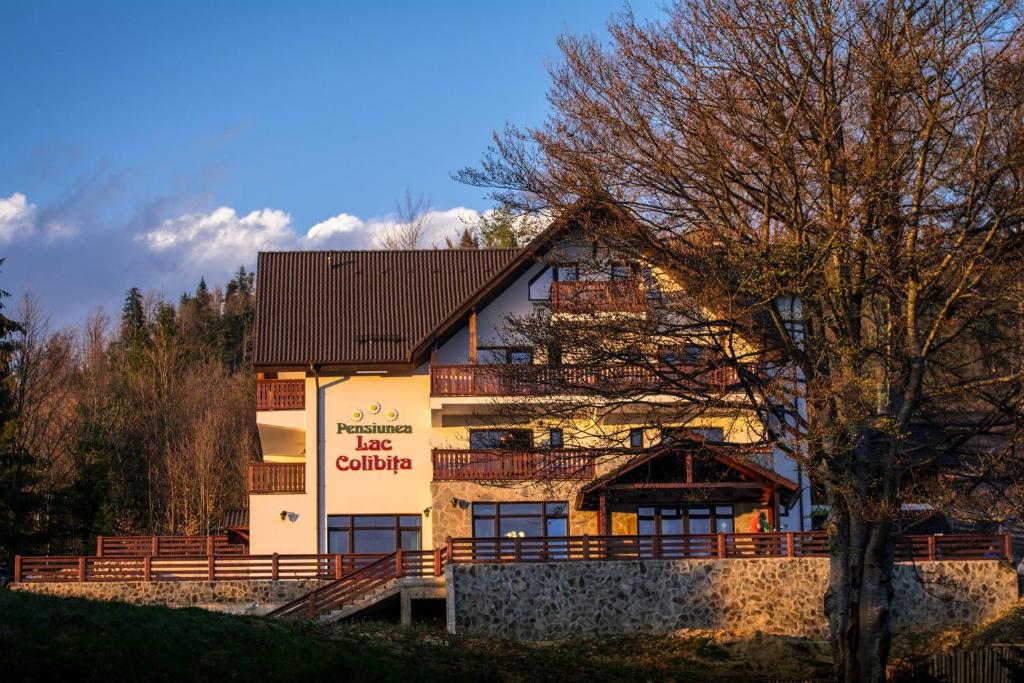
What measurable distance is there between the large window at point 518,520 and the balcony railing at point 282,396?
5.56 m

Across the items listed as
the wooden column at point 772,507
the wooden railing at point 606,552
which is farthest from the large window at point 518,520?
the wooden column at point 772,507

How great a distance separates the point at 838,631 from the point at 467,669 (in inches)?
242

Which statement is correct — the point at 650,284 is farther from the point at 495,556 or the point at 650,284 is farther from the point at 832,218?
the point at 495,556

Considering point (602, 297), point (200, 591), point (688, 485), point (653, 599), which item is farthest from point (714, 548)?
point (602, 297)

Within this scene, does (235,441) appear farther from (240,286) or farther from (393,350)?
(240,286)

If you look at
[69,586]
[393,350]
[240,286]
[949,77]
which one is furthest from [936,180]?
[240,286]

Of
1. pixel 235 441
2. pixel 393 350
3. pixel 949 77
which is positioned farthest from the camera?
pixel 235 441

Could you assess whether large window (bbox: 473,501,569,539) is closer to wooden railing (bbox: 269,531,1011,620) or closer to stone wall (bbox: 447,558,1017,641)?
wooden railing (bbox: 269,531,1011,620)

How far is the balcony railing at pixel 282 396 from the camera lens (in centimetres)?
3678

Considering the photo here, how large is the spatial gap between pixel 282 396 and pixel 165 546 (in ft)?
16.1

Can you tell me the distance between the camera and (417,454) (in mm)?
36781

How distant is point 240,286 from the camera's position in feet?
377

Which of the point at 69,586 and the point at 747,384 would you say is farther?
the point at 69,586

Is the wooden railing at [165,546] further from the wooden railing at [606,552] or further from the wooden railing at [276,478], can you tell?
the wooden railing at [606,552]
